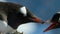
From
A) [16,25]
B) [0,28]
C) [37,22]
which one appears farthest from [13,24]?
[37,22]

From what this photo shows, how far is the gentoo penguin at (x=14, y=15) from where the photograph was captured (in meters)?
2.18

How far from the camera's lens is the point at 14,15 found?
2.27 meters

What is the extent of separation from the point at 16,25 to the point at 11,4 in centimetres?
36

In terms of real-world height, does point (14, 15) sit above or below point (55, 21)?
above

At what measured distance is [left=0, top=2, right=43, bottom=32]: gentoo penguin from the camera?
2.18 meters

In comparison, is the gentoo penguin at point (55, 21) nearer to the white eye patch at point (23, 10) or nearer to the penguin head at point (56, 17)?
the penguin head at point (56, 17)

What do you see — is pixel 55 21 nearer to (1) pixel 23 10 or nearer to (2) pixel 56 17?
(2) pixel 56 17

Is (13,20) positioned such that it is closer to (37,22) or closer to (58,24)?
(37,22)

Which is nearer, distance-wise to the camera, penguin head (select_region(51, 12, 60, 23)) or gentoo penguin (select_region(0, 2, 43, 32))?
gentoo penguin (select_region(0, 2, 43, 32))

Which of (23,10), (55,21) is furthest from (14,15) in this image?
(55,21)

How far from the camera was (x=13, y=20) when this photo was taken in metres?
2.30

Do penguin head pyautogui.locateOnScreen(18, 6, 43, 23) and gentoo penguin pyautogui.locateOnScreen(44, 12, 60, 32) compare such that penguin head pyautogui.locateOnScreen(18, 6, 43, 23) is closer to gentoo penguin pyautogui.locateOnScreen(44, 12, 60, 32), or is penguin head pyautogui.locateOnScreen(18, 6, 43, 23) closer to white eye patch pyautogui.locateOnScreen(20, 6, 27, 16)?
white eye patch pyautogui.locateOnScreen(20, 6, 27, 16)

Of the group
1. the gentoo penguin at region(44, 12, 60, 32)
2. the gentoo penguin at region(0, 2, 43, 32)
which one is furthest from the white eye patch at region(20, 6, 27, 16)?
the gentoo penguin at region(44, 12, 60, 32)

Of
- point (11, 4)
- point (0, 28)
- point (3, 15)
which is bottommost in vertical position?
point (0, 28)
